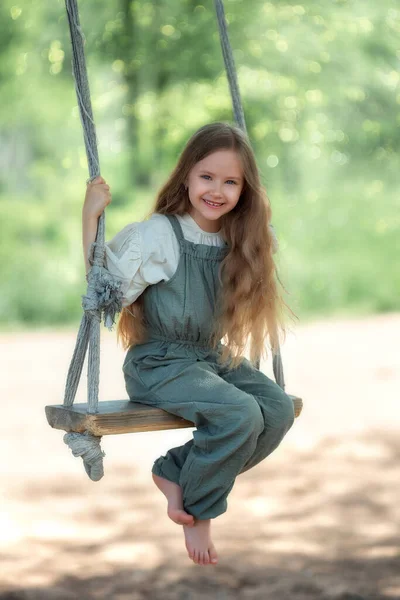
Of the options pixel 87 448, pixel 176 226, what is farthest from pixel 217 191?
pixel 87 448

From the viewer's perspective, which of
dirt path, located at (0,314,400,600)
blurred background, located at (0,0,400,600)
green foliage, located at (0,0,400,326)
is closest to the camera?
dirt path, located at (0,314,400,600)

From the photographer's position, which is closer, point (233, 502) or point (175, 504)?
point (175, 504)

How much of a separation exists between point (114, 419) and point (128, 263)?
0.34 m

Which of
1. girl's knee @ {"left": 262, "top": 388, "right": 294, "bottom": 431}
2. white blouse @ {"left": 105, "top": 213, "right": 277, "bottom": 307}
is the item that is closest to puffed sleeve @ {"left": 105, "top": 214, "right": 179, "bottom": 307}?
white blouse @ {"left": 105, "top": 213, "right": 277, "bottom": 307}

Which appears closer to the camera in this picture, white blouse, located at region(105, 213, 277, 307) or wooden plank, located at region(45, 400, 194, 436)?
wooden plank, located at region(45, 400, 194, 436)

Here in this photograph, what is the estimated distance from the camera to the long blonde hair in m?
2.18

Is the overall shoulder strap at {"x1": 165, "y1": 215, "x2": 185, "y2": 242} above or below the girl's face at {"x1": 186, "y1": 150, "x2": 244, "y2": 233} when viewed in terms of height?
below

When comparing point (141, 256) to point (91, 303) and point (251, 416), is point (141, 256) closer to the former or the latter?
point (91, 303)

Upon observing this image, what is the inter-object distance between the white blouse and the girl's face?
3.7 inches

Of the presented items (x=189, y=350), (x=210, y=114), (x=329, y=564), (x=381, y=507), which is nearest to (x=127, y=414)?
(x=189, y=350)

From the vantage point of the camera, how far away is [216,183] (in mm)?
2162

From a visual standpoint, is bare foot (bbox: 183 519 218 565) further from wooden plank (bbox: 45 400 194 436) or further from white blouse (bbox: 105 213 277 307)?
white blouse (bbox: 105 213 277 307)

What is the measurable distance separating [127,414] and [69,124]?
6882 mm

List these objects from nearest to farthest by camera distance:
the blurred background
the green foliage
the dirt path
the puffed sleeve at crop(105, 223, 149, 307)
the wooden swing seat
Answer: the wooden swing seat → the puffed sleeve at crop(105, 223, 149, 307) → the dirt path → the blurred background → the green foliage
